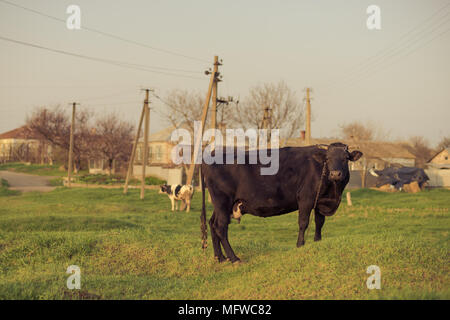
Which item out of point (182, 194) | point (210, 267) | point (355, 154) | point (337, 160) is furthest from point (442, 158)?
point (210, 267)

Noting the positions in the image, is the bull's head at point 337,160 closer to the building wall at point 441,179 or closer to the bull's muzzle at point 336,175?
the bull's muzzle at point 336,175

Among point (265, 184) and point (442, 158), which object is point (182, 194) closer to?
point (265, 184)

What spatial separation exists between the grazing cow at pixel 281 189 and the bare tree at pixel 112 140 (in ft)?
175

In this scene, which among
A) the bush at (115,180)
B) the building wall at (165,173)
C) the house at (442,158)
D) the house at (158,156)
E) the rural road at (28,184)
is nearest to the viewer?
the rural road at (28,184)

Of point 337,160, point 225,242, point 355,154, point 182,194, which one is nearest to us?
point 337,160

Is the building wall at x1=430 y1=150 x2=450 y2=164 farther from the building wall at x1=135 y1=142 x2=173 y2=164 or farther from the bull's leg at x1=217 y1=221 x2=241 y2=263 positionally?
the bull's leg at x1=217 y1=221 x2=241 y2=263

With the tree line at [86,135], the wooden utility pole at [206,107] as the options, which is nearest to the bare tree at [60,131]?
the tree line at [86,135]

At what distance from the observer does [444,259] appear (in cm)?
744

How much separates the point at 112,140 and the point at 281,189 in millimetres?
56504

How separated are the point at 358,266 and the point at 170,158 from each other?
172 feet

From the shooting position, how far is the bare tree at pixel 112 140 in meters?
62.0

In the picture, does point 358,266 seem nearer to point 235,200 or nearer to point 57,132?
point 235,200

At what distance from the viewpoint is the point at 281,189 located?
362 inches
